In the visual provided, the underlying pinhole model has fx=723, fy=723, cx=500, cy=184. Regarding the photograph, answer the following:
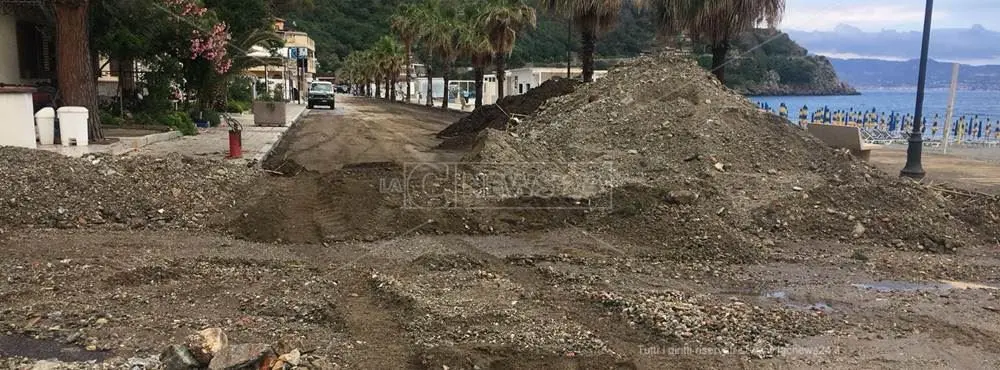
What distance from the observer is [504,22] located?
36719 millimetres

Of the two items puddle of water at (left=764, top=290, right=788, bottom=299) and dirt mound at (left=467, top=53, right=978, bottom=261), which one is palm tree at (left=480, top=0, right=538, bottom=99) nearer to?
dirt mound at (left=467, top=53, right=978, bottom=261)

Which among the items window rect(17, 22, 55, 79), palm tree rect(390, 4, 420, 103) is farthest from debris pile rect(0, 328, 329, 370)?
palm tree rect(390, 4, 420, 103)

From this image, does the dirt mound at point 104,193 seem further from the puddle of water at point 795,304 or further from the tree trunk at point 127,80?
the tree trunk at point 127,80

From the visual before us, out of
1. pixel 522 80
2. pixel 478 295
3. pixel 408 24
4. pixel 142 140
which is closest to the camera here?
pixel 478 295

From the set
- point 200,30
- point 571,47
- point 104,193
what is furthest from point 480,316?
point 571,47

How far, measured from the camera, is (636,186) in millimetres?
10523

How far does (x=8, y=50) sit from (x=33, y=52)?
157 cm

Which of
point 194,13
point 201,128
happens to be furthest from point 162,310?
point 201,128

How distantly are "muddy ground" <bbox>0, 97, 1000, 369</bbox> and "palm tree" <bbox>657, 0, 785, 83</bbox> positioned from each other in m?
10.9

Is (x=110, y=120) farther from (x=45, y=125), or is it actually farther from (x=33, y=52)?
(x=45, y=125)

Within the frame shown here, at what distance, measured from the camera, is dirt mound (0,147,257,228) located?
338 inches

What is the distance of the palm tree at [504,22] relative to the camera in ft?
121

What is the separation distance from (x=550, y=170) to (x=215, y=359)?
25.1 feet

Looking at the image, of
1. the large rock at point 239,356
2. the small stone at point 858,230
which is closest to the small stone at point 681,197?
the small stone at point 858,230
